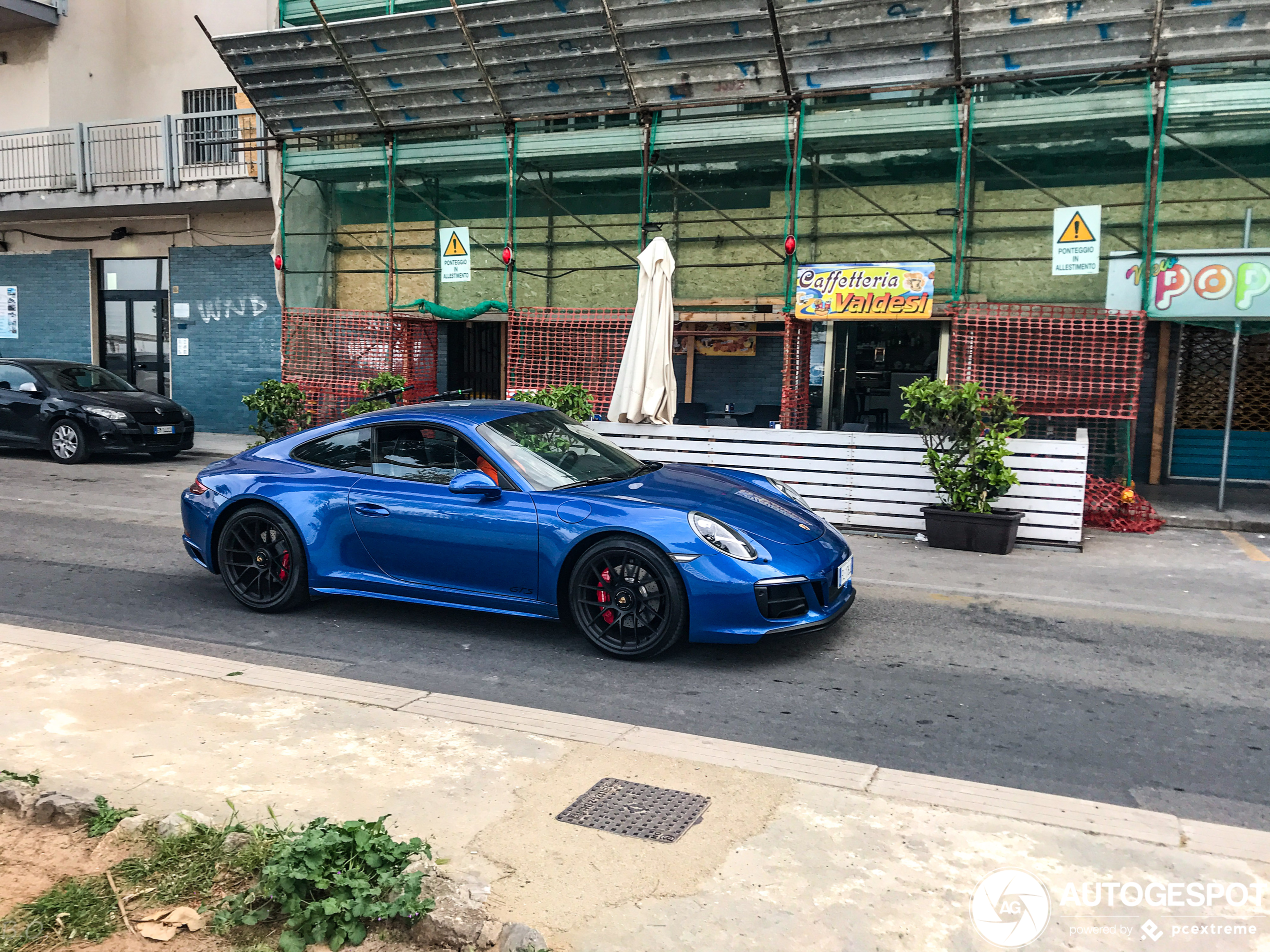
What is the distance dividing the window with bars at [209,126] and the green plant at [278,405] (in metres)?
6.34

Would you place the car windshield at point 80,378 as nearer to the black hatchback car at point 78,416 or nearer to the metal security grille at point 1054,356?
the black hatchback car at point 78,416

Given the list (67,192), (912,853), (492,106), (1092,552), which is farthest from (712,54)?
(67,192)

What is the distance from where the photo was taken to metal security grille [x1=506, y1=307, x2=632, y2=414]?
47.9 feet

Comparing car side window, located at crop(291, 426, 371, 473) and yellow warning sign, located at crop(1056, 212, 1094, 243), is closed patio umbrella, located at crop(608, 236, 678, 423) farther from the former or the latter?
car side window, located at crop(291, 426, 371, 473)

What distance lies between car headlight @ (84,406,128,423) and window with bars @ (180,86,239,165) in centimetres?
611

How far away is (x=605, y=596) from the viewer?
18.3 ft

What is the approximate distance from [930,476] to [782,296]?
533 centimetres

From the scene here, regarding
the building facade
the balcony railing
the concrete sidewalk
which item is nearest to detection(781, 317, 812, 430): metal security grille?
the concrete sidewalk

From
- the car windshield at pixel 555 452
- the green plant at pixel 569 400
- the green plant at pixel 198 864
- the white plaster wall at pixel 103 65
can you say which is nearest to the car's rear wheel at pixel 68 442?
the green plant at pixel 569 400

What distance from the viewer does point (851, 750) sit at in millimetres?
4379

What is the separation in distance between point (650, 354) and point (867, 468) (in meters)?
2.96

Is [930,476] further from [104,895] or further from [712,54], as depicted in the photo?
A: [104,895]

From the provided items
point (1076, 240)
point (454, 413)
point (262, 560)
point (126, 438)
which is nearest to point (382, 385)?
point (126, 438)

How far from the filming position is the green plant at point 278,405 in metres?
14.4
